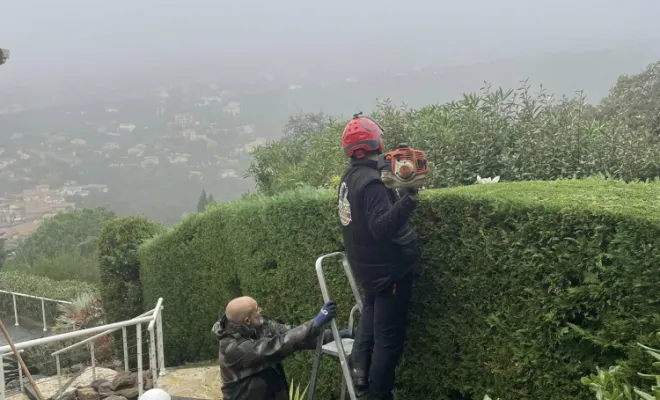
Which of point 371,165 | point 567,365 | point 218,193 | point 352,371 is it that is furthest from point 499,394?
point 218,193

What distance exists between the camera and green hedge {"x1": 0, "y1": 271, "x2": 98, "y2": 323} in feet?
58.4

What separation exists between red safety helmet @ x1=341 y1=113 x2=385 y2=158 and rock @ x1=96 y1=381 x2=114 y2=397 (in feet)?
17.7

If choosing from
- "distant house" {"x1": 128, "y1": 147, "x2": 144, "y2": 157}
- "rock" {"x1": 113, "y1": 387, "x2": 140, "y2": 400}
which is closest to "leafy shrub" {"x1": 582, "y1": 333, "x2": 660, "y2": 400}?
"rock" {"x1": 113, "y1": 387, "x2": 140, "y2": 400}

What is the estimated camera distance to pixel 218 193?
8612 centimetres

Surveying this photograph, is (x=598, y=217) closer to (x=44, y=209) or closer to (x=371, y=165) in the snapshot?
(x=371, y=165)

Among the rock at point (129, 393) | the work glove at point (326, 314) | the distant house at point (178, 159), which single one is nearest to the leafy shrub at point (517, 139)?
the work glove at point (326, 314)

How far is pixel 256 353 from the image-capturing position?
3.50 m

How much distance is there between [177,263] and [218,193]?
7902cm

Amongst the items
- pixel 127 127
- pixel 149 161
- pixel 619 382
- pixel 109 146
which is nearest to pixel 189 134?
pixel 149 161

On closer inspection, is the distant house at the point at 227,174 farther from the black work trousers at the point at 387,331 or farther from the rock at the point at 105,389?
the black work trousers at the point at 387,331

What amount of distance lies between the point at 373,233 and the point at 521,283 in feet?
3.11

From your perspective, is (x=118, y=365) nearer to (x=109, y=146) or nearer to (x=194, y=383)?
(x=194, y=383)

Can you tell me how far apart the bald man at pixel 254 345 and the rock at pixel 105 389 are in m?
4.15

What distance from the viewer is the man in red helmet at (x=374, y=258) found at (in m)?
3.40
